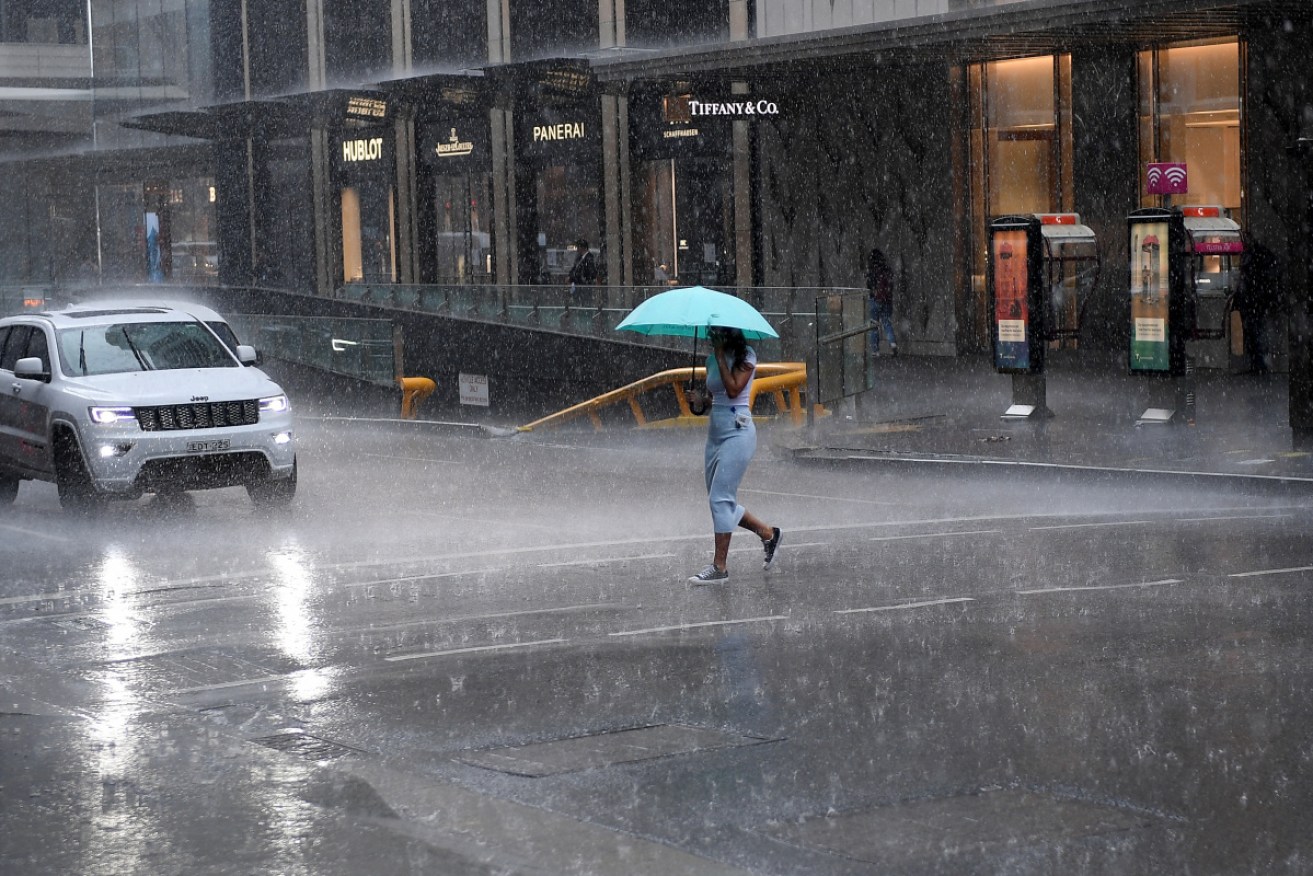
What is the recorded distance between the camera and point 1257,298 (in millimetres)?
25516

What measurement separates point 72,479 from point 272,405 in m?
1.85

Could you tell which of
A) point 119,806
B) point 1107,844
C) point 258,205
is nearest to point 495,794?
point 119,806

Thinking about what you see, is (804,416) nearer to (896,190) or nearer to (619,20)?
(896,190)

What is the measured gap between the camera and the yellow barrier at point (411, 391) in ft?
94.6

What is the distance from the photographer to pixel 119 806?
6980 mm

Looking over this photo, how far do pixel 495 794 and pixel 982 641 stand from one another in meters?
3.66

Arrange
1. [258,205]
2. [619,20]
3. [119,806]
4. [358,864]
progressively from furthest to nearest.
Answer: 1. [258,205]
2. [619,20]
3. [119,806]
4. [358,864]

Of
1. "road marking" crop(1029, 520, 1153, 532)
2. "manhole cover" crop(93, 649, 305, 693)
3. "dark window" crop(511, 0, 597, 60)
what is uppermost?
"dark window" crop(511, 0, 597, 60)

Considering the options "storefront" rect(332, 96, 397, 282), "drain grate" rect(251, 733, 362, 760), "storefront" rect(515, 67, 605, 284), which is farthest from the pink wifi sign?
"storefront" rect(332, 96, 397, 282)

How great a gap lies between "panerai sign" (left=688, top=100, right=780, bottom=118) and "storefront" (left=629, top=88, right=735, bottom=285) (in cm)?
458

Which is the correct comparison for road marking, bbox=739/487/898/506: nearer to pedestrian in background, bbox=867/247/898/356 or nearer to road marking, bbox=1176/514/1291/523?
road marking, bbox=1176/514/1291/523

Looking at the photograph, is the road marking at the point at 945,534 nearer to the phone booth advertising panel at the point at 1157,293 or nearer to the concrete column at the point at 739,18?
the phone booth advertising panel at the point at 1157,293

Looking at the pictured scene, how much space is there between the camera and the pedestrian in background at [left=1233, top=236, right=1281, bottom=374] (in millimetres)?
25203

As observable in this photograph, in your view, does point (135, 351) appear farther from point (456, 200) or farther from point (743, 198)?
point (456, 200)
